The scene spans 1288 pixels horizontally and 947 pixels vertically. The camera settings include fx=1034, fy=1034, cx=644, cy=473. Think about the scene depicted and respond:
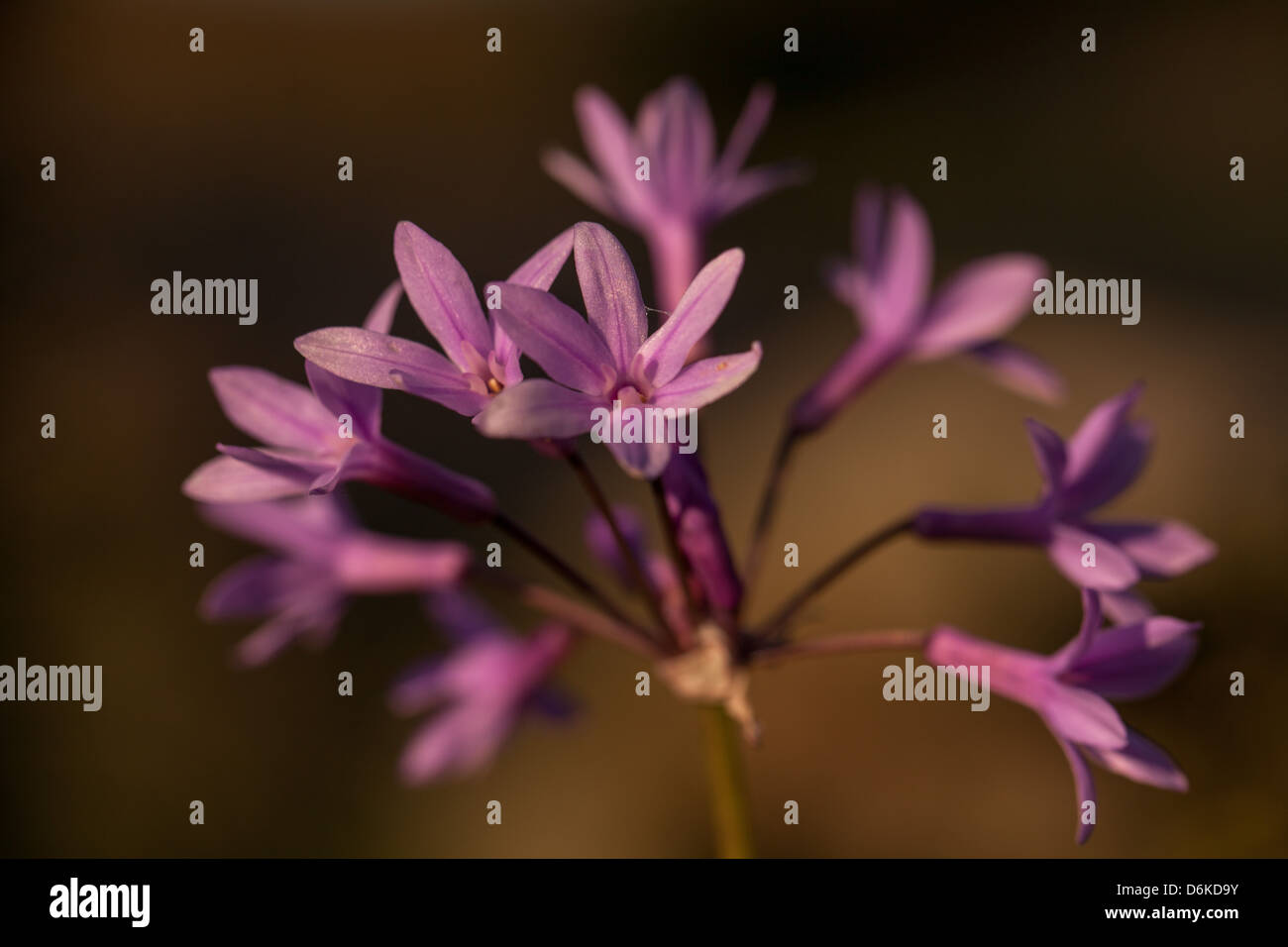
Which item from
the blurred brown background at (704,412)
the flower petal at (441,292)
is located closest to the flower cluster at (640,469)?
the flower petal at (441,292)

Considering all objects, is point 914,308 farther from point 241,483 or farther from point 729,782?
point 241,483

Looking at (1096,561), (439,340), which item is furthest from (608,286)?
(1096,561)

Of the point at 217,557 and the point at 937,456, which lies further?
the point at 217,557

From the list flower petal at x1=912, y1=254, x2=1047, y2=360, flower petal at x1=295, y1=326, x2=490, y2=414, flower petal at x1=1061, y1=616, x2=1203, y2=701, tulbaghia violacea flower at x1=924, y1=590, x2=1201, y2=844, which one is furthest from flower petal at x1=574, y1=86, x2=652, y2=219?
flower petal at x1=1061, y1=616, x2=1203, y2=701

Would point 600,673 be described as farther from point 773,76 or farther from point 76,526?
point 773,76

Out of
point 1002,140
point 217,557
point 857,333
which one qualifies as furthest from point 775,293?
point 217,557
